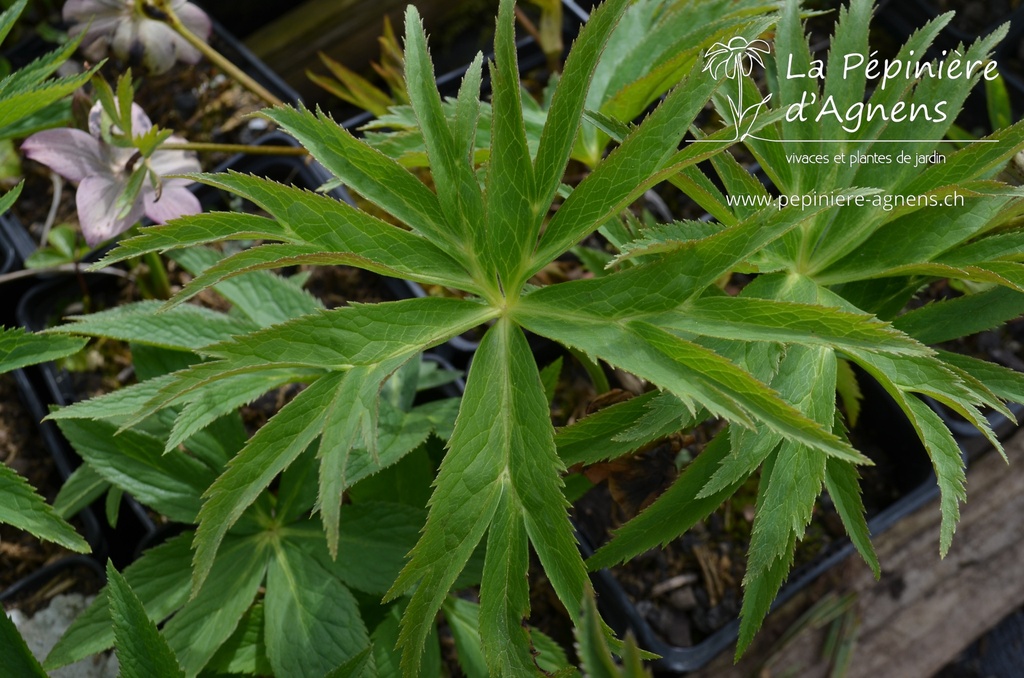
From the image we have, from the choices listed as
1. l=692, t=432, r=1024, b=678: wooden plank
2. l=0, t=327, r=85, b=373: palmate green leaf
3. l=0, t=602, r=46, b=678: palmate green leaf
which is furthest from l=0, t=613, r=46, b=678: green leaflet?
l=692, t=432, r=1024, b=678: wooden plank

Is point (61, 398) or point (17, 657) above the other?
point (61, 398)

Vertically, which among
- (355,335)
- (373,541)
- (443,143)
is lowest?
(373,541)

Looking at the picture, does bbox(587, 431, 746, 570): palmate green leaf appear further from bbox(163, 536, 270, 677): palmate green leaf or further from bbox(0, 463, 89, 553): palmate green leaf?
bbox(0, 463, 89, 553): palmate green leaf

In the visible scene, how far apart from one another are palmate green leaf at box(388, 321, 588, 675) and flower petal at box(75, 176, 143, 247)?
566 millimetres

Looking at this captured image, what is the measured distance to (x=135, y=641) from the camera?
28.6 inches

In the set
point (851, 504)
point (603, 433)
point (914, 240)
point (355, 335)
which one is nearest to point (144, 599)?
point (355, 335)

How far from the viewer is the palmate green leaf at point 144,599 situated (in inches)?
35.0

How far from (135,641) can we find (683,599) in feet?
2.40

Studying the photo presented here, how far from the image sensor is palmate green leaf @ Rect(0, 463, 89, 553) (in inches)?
31.0

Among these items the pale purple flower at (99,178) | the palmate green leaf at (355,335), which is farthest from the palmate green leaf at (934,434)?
the pale purple flower at (99,178)

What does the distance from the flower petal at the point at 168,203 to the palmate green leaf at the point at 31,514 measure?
1.26ft

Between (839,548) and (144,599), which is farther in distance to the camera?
(839,548)

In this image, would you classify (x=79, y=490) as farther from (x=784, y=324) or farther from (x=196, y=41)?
(x=784, y=324)

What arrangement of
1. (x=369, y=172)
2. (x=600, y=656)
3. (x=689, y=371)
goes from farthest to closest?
(x=369, y=172) < (x=689, y=371) < (x=600, y=656)
